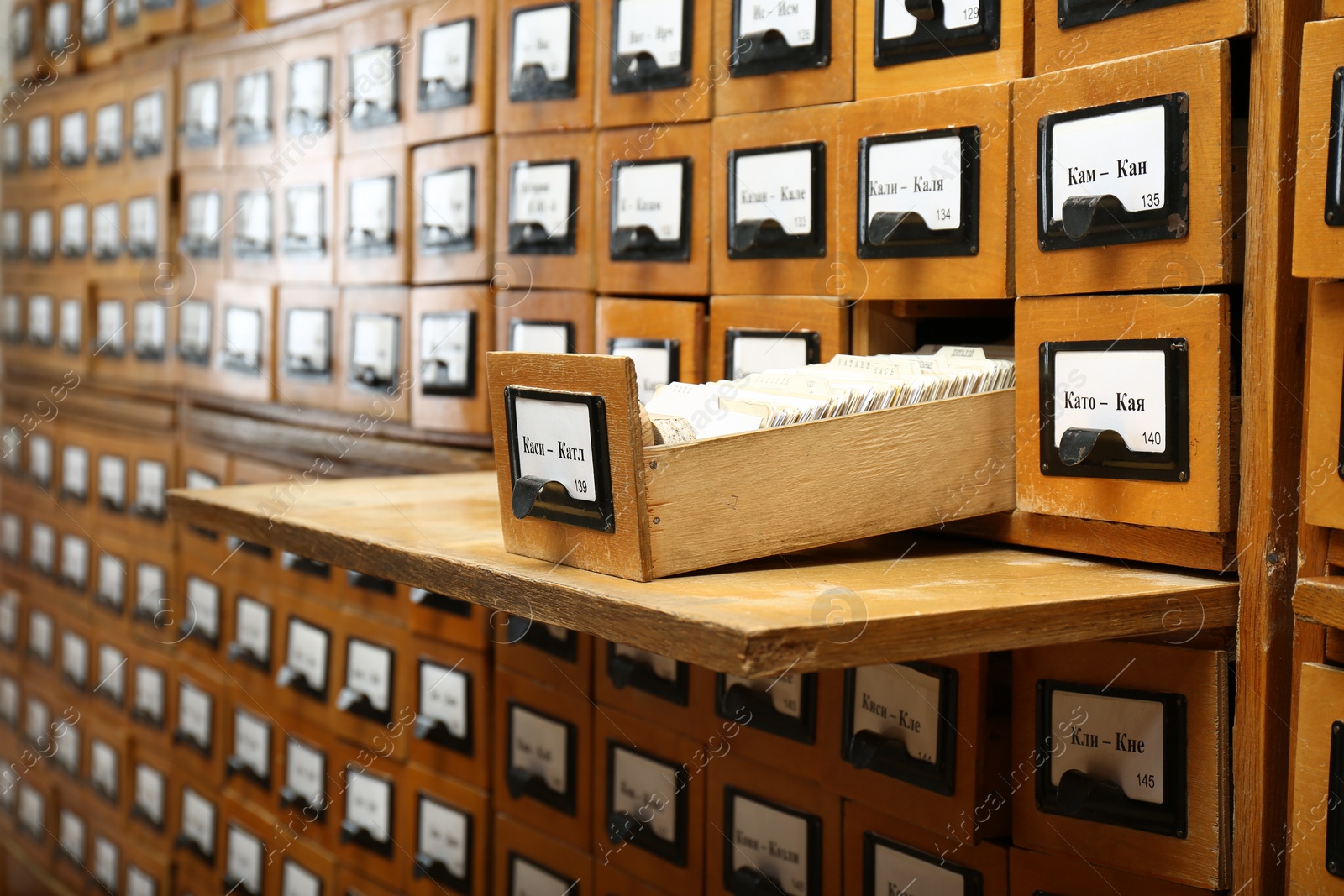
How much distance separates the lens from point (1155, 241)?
1.18m

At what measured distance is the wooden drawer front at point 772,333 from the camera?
4.90 ft

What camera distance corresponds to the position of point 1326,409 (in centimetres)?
109

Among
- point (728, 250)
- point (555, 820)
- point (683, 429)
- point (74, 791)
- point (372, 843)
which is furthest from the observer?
point (74, 791)

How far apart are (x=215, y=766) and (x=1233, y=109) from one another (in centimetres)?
241

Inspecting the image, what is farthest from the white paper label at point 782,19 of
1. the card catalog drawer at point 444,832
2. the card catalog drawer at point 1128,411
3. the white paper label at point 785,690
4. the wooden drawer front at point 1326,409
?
the card catalog drawer at point 444,832

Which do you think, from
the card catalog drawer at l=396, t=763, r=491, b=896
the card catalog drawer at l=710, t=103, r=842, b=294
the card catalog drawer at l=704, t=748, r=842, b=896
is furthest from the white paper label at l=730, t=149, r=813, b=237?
the card catalog drawer at l=396, t=763, r=491, b=896

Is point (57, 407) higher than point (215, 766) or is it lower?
higher

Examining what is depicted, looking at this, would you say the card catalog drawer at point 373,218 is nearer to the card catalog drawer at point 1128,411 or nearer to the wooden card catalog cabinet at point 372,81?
the wooden card catalog cabinet at point 372,81

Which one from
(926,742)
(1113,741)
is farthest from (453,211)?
(1113,741)

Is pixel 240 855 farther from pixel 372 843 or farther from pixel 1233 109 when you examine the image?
pixel 1233 109

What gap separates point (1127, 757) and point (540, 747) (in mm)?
956

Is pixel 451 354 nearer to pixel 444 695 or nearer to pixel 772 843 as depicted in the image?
pixel 444 695

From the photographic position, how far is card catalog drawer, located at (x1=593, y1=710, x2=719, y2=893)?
172cm

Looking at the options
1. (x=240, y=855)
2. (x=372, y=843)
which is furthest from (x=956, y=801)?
(x=240, y=855)
